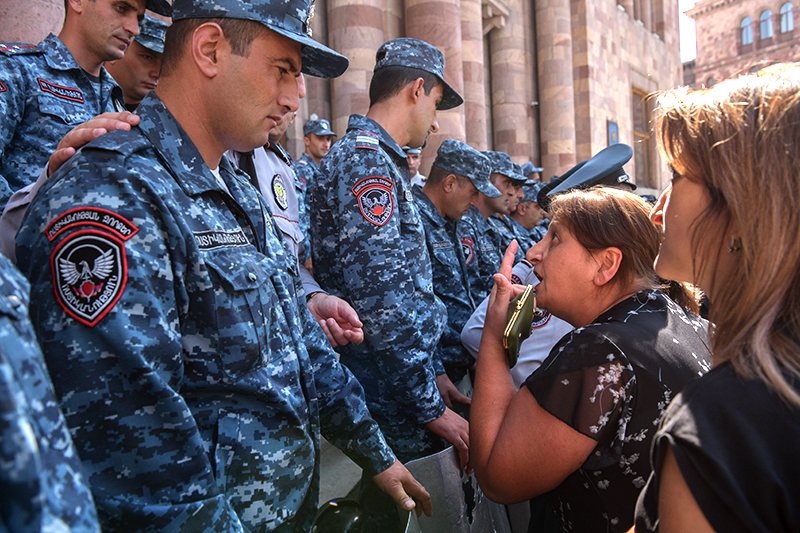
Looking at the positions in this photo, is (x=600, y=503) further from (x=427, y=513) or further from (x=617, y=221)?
(x=617, y=221)

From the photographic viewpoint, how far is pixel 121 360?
3.09ft

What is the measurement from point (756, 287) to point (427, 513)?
120 cm

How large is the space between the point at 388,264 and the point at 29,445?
1.68 meters

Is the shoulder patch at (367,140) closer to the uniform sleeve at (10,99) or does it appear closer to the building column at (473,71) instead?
the uniform sleeve at (10,99)

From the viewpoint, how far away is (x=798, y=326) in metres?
0.86

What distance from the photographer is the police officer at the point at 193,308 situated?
94 cm

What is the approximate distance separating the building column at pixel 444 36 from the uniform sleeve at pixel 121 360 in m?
7.14

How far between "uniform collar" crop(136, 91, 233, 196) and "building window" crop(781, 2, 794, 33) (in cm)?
4119

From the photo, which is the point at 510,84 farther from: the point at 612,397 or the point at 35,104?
the point at 612,397

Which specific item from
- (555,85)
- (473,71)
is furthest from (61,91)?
(555,85)

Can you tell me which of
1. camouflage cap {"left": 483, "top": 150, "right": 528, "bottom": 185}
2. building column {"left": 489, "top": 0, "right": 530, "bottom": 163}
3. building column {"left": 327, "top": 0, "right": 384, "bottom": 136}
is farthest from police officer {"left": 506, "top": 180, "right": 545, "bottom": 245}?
building column {"left": 489, "top": 0, "right": 530, "bottom": 163}

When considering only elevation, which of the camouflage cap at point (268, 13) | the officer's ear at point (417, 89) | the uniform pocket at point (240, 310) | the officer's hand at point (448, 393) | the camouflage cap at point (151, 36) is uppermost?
the camouflage cap at point (151, 36)

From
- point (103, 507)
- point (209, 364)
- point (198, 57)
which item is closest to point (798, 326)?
point (209, 364)

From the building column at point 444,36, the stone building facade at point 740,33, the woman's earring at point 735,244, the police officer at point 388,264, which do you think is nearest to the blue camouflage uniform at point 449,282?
the police officer at point 388,264
